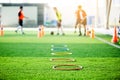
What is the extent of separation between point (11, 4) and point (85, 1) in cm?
1024

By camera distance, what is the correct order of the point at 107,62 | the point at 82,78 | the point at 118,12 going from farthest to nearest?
the point at 118,12 → the point at 107,62 → the point at 82,78

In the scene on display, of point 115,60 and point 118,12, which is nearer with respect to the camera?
point 115,60

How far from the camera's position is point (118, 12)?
1439 inches

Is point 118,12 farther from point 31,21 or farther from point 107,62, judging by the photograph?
point 107,62

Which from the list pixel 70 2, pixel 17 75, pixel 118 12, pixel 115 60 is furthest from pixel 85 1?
pixel 17 75

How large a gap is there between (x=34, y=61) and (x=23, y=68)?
1234 millimetres

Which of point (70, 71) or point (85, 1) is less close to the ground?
point (85, 1)

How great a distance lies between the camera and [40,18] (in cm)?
3862

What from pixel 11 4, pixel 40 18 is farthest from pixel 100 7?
pixel 11 4

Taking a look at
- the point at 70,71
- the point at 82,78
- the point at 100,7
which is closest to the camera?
the point at 82,78

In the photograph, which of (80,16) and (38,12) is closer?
(80,16)

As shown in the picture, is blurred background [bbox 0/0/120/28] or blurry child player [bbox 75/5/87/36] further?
blurred background [bbox 0/0/120/28]

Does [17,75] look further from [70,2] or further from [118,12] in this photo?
[70,2]

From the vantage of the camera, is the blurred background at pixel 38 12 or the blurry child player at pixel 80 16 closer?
the blurry child player at pixel 80 16
